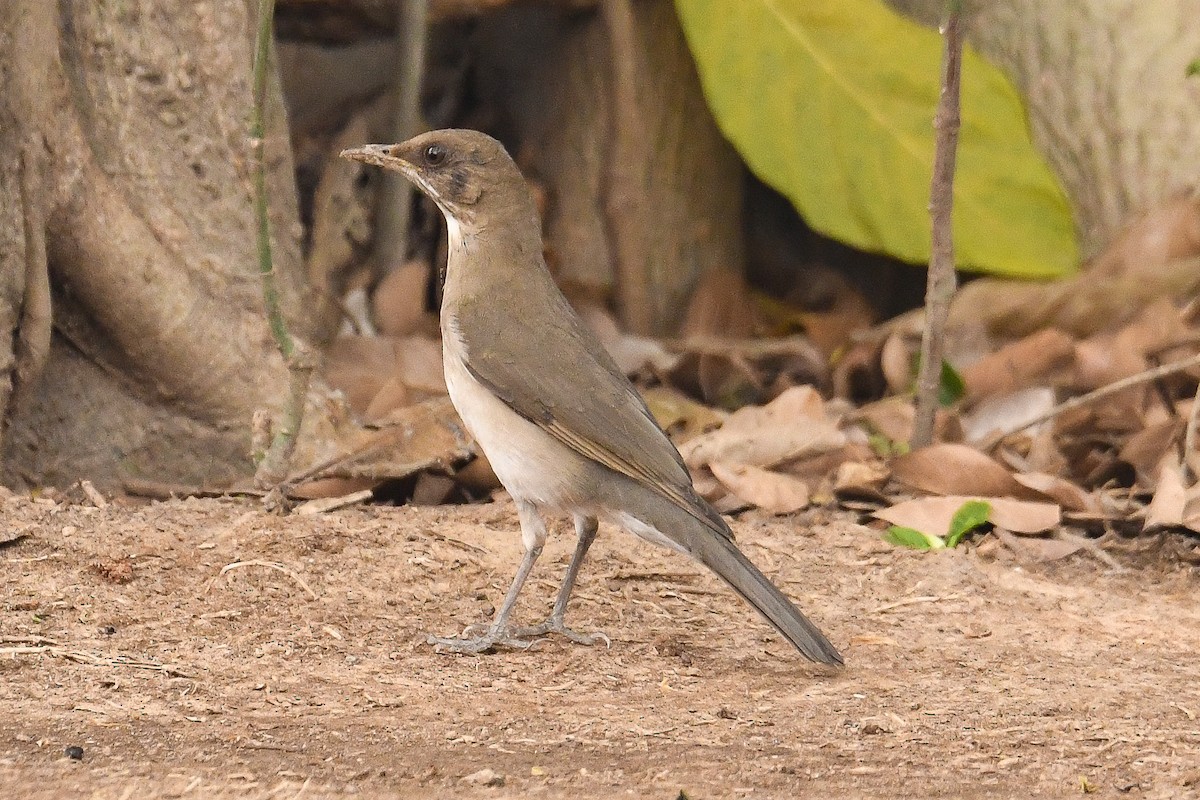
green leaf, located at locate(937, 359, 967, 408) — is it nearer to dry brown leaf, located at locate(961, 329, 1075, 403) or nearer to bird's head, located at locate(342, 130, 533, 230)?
dry brown leaf, located at locate(961, 329, 1075, 403)

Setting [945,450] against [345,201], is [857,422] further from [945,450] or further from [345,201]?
[345,201]

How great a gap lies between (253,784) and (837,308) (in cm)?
531

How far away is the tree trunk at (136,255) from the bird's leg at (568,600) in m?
1.56

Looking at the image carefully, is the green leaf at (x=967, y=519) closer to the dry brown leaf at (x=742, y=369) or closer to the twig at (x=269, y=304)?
the dry brown leaf at (x=742, y=369)

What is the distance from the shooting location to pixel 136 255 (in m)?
5.07

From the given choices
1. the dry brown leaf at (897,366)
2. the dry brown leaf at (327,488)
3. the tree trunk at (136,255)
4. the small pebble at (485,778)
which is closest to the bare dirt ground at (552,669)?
the small pebble at (485,778)

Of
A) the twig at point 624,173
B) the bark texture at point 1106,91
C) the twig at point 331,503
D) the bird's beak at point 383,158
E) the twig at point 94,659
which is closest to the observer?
the twig at point 94,659

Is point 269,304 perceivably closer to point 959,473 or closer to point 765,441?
point 765,441

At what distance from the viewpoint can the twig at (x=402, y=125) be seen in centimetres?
668

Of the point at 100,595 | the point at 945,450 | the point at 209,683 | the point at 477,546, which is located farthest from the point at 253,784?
the point at 945,450

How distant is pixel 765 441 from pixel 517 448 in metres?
1.45

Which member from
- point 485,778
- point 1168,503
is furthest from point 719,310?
point 485,778

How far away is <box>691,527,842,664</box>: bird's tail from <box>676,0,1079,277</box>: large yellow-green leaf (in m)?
3.18

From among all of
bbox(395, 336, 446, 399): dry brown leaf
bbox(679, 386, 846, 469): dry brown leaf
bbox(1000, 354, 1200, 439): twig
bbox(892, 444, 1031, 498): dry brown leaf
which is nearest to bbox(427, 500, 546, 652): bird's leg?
bbox(679, 386, 846, 469): dry brown leaf
